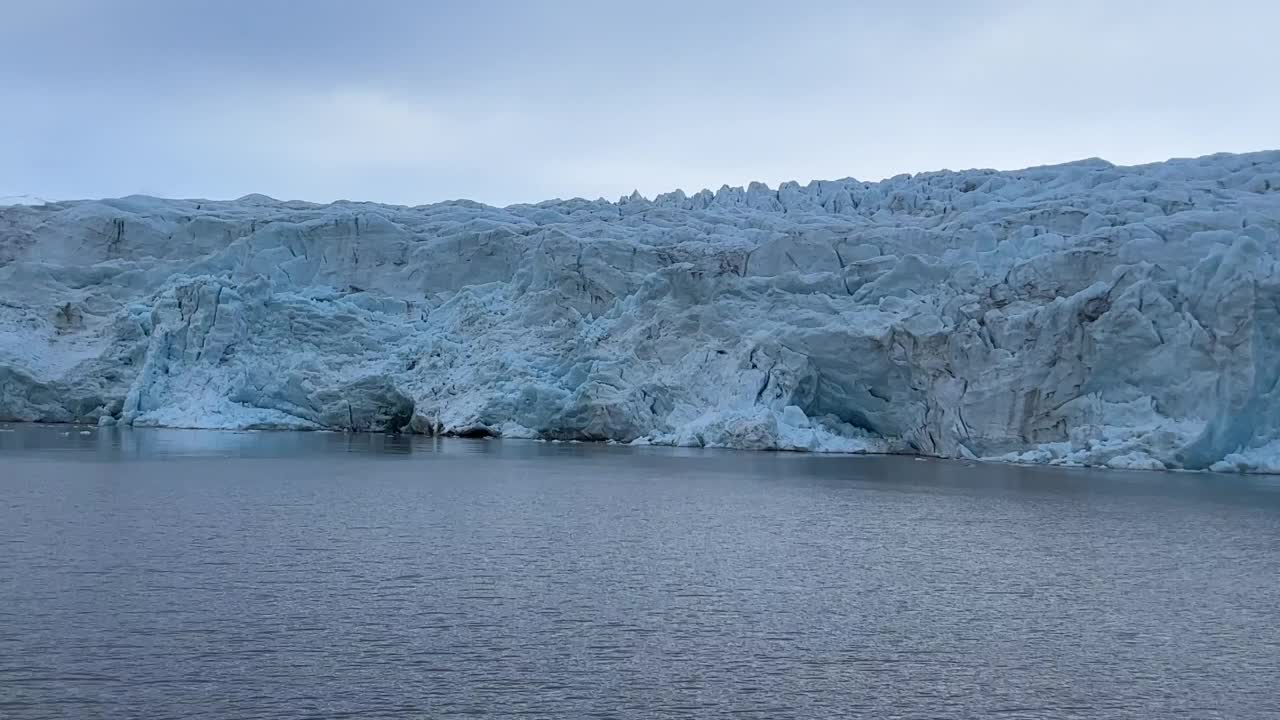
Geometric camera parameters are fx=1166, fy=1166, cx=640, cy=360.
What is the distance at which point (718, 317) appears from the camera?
30.9 metres

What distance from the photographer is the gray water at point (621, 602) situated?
627 centimetres

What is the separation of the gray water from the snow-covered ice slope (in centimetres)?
693

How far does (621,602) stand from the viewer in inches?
344

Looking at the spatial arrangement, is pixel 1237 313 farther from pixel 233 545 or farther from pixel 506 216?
pixel 506 216

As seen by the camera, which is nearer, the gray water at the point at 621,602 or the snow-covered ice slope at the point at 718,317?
the gray water at the point at 621,602

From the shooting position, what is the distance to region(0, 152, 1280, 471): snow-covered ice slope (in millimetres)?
23297

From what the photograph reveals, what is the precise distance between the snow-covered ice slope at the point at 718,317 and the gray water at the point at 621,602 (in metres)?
6.93

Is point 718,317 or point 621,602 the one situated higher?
point 718,317

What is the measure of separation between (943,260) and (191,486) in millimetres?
20525

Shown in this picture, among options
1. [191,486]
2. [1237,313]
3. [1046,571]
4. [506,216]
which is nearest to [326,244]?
[506,216]

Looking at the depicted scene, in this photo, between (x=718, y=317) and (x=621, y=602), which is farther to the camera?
(x=718, y=317)

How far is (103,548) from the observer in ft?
33.8

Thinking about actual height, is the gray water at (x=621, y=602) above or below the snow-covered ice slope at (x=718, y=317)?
below

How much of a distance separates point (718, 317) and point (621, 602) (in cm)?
2247
